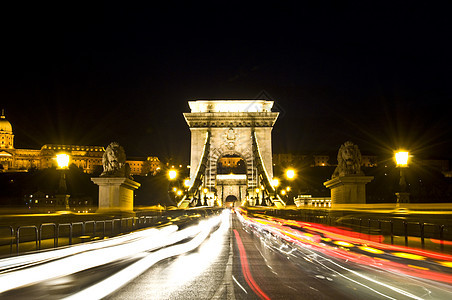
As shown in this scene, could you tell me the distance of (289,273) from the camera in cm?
1014

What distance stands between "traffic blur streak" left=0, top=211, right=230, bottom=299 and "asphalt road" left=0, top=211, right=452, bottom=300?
0.02 metres

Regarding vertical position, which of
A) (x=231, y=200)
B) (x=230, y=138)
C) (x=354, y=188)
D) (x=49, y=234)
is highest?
(x=230, y=138)

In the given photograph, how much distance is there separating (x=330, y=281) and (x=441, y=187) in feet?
403

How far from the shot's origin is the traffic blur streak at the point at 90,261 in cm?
858

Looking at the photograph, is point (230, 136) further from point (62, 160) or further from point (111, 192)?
point (62, 160)

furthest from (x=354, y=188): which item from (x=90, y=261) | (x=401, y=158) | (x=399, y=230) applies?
(x=90, y=261)

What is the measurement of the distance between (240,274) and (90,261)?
11.5ft

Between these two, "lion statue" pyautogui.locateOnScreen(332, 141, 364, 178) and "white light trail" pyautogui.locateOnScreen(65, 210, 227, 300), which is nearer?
"white light trail" pyautogui.locateOnScreen(65, 210, 227, 300)

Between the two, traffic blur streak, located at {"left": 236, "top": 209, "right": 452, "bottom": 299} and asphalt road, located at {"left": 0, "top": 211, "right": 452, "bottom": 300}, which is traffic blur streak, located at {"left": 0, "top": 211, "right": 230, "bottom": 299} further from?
traffic blur streak, located at {"left": 236, "top": 209, "right": 452, "bottom": 299}

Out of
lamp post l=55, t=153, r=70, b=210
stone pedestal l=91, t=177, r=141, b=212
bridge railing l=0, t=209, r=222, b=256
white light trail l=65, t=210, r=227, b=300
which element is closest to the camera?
white light trail l=65, t=210, r=227, b=300

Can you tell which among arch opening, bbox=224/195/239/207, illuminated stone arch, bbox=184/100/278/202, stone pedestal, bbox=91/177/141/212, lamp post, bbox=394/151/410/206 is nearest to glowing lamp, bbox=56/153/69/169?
stone pedestal, bbox=91/177/141/212

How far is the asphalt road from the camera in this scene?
791 centimetres

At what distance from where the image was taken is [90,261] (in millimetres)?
11391

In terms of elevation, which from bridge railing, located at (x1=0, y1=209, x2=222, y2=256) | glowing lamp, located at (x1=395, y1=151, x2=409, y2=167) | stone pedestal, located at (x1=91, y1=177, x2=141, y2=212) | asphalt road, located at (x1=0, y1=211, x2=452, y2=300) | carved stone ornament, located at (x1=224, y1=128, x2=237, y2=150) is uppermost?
carved stone ornament, located at (x1=224, y1=128, x2=237, y2=150)
